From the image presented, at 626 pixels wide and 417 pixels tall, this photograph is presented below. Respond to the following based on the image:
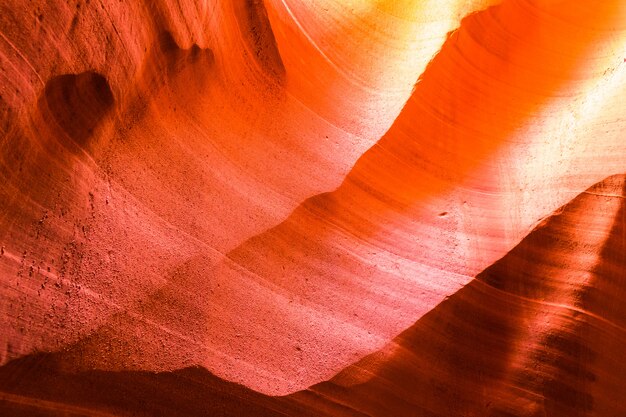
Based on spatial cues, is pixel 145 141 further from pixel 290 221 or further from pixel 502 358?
pixel 502 358

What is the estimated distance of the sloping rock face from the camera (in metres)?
2.22

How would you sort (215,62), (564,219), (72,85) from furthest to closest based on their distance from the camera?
(215,62)
(564,219)
(72,85)

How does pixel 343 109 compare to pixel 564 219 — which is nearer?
pixel 564 219

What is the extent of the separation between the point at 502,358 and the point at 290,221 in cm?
130

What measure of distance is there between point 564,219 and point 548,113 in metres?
0.95

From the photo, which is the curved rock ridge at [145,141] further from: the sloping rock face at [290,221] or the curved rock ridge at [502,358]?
→ the curved rock ridge at [502,358]

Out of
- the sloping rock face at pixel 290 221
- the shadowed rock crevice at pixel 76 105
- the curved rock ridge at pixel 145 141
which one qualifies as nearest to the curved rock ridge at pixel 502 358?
the sloping rock face at pixel 290 221

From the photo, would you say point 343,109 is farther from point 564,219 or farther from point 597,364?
point 597,364

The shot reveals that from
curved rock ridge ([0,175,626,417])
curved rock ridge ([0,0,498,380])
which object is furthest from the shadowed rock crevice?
curved rock ridge ([0,175,626,417])

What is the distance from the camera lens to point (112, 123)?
2.58 meters

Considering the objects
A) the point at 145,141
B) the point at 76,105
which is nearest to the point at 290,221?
the point at 145,141

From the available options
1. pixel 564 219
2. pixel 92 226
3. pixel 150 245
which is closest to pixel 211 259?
pixel 150 245

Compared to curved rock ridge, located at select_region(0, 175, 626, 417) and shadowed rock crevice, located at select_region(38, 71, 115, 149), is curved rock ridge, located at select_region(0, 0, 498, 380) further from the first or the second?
curved rock ridge, located at select_region(0, 175, 626, 417)

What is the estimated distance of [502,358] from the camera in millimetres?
2523
